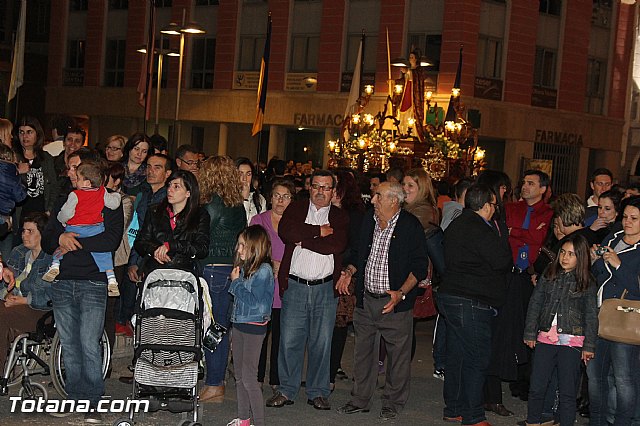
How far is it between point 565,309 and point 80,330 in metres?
4.21

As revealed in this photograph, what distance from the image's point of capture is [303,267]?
10.2 metres

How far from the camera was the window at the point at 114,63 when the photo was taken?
4359cm

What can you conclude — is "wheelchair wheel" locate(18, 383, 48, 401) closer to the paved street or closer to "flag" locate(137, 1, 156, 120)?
the paved street

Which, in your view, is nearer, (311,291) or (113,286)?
(113,286)

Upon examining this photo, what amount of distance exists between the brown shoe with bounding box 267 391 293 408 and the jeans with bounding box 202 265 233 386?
493mm

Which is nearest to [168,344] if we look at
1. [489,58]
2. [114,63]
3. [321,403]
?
[321,403]

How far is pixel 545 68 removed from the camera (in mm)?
37500

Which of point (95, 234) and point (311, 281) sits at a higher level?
point (95, 234)

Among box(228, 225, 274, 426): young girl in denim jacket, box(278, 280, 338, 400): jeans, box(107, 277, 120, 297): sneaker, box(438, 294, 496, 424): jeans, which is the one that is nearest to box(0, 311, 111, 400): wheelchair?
Result: box(107, 277, 120, 297): sneaker

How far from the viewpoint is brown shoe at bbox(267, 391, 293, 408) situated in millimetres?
10180

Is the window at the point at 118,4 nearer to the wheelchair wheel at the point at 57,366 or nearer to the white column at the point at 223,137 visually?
the white column at the point at 223,137

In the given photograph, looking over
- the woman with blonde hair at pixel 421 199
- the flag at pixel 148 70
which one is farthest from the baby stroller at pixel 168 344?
the flag at pixel 148 70

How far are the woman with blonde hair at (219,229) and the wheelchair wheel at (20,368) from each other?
1552 millimetres

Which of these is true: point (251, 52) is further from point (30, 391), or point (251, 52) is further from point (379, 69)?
point (30, 391)
